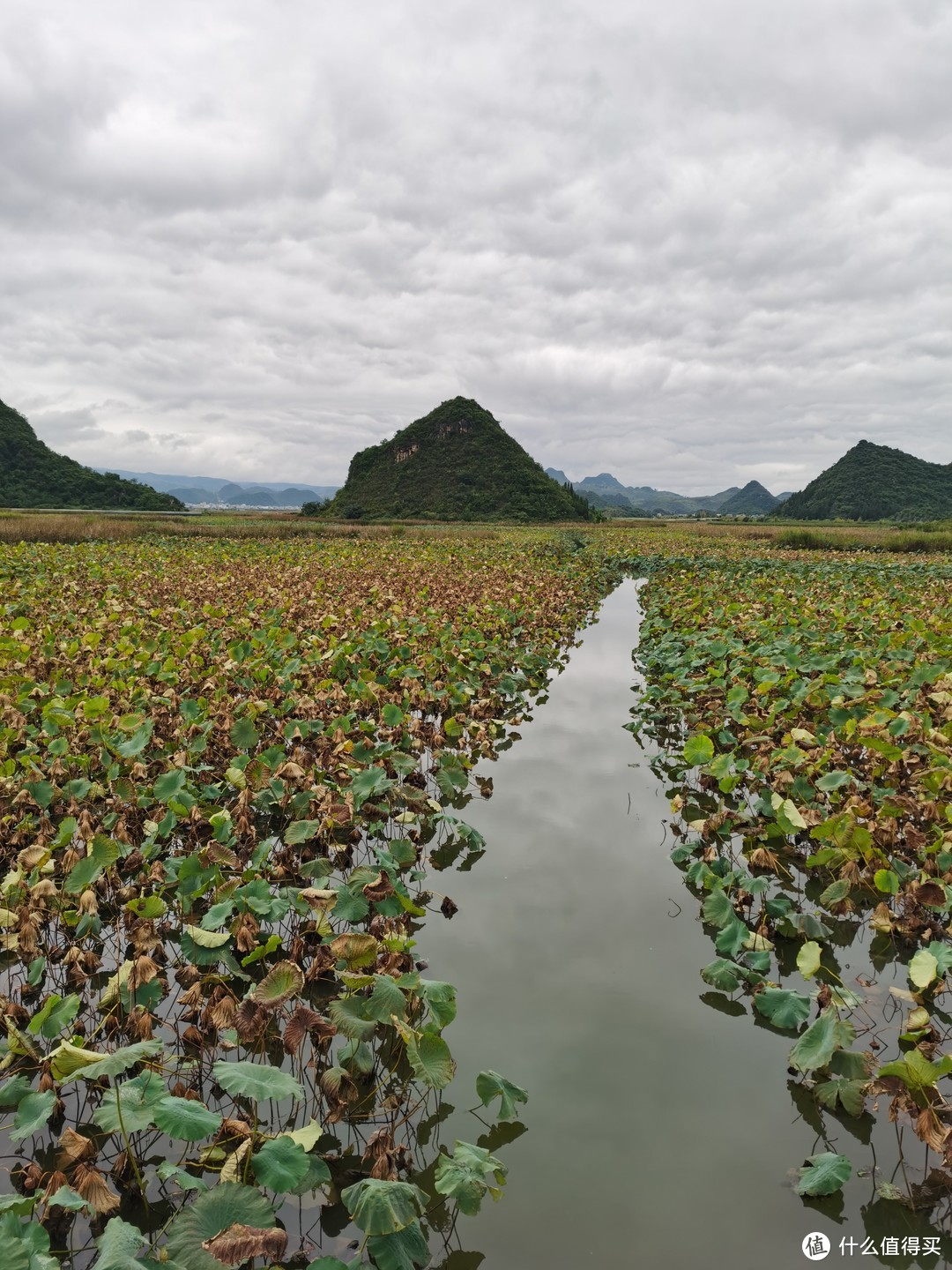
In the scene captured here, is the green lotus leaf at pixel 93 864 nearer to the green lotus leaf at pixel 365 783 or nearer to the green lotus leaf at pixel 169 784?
the green lotus leaf at pixel 169 784

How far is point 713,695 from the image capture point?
314 inches

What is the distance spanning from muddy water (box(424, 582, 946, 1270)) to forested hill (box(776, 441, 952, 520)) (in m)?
92.7

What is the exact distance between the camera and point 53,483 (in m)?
67.3

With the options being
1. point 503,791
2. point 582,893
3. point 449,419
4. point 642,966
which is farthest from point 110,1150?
point 449,419

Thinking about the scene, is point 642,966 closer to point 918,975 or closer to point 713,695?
point 918,975

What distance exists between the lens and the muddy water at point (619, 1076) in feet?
7.42

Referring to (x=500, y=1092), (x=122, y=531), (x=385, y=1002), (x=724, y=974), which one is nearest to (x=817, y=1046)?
(x=724, y=974)

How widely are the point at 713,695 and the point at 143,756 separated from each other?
5.88m

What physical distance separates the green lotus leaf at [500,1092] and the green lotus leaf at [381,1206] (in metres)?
0.51

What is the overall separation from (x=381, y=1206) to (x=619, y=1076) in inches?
52.6

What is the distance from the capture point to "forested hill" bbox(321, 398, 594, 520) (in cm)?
7431

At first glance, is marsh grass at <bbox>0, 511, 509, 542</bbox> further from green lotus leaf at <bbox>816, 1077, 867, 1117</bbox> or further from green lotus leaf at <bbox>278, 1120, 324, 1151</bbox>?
green lotus leaf at <bbox>816, 1077, 867, 1117</bbox>

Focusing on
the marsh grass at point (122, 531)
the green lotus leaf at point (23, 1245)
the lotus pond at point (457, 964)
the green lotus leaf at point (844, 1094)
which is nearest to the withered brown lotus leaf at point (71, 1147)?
the lotus pond at point (457, 964)

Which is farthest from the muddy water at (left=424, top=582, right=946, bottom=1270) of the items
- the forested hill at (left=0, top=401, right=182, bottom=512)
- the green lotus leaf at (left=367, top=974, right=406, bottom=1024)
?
the forested hill at (left=0, top=401, right=182, bottom=512)
